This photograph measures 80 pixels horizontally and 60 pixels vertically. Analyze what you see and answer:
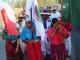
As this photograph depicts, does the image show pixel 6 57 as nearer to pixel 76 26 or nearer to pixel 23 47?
pixel 23 47

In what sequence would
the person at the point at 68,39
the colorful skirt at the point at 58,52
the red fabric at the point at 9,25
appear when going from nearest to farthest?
the person at the point at 68,39, the red fabric at the point at 9,25, the colorful skirt at the point at 58,52

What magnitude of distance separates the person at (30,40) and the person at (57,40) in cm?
23

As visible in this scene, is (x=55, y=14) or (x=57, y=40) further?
(x=57, y=40)

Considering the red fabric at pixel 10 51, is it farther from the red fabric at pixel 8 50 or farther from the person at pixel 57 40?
the person at pixel 57 40

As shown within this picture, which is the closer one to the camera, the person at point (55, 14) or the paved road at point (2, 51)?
the person at point (55, 14)

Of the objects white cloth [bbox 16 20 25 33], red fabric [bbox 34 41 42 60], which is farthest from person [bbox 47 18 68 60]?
white cloth [bbox 16 20 25 33]

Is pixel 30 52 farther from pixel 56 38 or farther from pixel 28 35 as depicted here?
pixel 56 38

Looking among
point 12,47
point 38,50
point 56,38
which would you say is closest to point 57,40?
point 56,38

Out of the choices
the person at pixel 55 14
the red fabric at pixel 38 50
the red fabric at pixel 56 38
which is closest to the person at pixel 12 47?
the red fabric at pixel 38 50

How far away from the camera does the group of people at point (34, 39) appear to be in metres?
5.01

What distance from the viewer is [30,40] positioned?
16.5 feet

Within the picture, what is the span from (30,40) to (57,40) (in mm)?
446

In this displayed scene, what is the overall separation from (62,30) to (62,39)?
16 cm

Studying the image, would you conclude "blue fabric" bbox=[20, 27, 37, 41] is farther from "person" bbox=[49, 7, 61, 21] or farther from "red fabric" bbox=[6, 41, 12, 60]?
"person" bbox=[49, 7, 61, 21]
